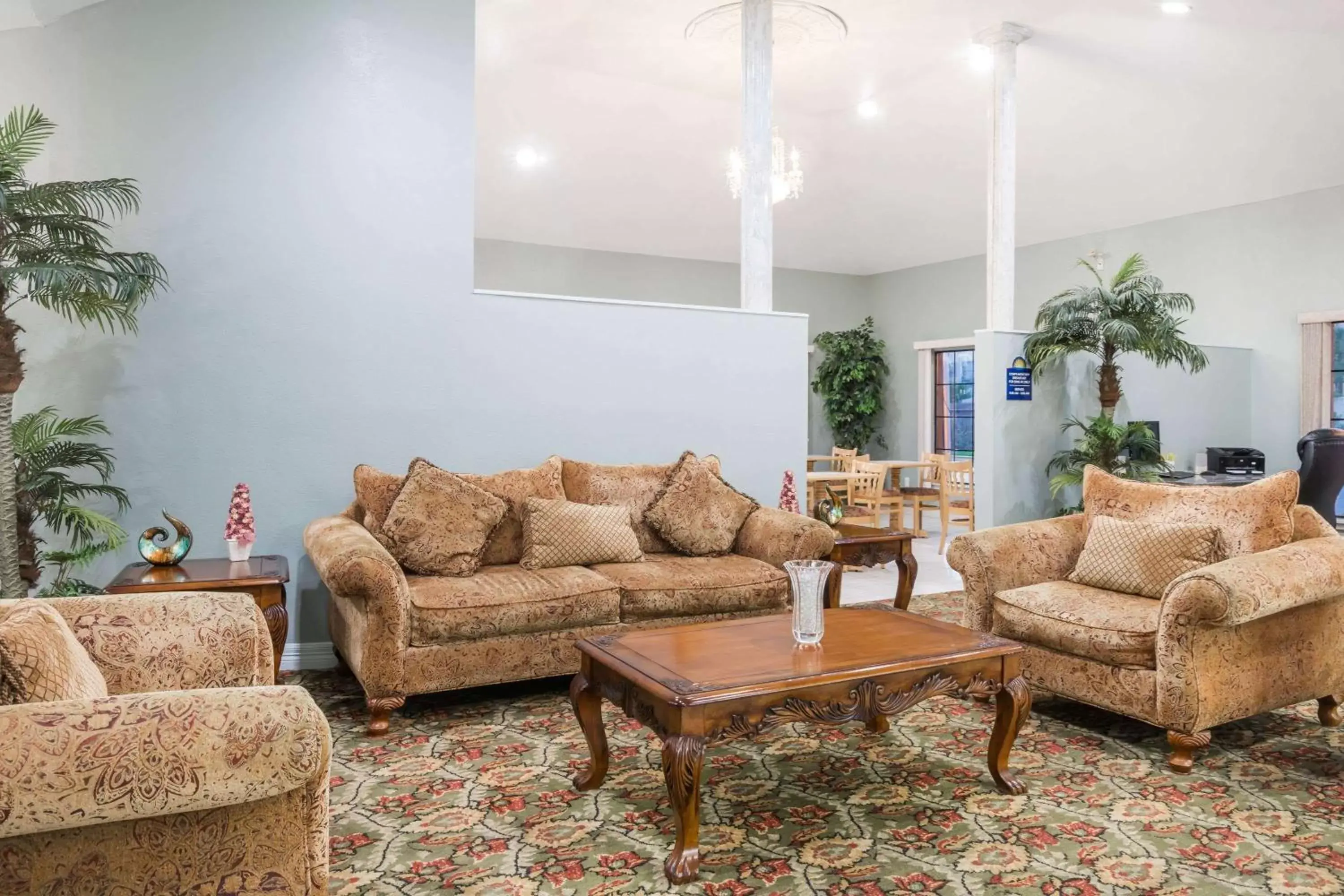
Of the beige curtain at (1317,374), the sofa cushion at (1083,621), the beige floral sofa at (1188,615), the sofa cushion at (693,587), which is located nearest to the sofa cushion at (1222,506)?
the beige floral sofa at (1188,615)

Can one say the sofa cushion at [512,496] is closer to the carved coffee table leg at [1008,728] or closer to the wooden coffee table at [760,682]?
the wooden coffee table at [760,682]

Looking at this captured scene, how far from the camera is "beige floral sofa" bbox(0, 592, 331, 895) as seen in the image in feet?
4.75

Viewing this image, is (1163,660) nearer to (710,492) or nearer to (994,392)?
(710,492)

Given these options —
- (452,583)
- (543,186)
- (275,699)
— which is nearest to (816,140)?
(543,186)

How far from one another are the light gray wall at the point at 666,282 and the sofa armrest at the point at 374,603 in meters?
5.64

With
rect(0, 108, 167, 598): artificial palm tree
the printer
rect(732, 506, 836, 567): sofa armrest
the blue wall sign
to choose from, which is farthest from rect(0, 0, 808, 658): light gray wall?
the printer

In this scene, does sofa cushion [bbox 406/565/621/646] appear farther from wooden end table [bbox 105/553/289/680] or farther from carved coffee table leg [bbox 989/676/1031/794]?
carved coffee table leg [bbox 989/676/1031/794]

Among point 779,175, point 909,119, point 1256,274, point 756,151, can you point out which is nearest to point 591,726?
point 756,151

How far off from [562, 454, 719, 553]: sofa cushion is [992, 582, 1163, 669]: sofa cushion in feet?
→ 5.04

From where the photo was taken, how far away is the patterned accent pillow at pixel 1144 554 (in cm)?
331

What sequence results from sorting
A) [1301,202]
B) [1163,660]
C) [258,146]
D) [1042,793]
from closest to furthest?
[1042,793] → [1163,660] → [258,146] → [1301,202]

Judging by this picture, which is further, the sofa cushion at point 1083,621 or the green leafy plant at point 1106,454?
the green leafy plant at point 1106,454

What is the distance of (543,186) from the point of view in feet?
27.8

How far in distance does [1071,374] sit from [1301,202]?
301 cm
